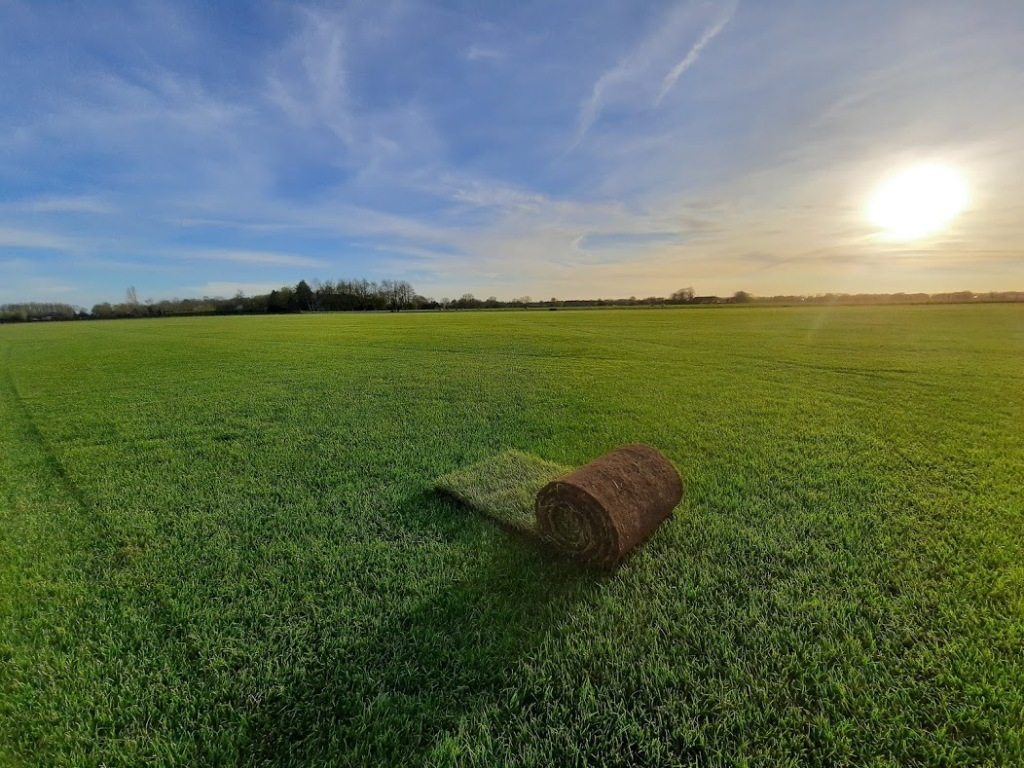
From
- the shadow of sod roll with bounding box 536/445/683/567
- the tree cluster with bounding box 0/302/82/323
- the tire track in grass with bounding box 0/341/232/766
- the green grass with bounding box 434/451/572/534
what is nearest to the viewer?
the tire track in grass with bounding box 0/341/232/766

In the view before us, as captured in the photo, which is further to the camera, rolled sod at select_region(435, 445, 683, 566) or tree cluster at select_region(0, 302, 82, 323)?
tree cluster at select_region(0, 302, 82, 323)

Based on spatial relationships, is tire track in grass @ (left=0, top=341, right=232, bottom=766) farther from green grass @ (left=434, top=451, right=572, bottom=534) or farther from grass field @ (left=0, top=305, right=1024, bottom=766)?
green grass @ (left=434, top=451, right=572, bottom=534)

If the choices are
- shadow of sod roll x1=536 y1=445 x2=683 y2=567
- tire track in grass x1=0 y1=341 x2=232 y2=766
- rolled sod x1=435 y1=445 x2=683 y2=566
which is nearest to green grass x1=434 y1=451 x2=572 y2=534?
rolled sod x1=435 y1=445 x2=683 y2=566

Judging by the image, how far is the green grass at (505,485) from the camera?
419 centimetres

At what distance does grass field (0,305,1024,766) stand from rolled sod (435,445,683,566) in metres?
0.23

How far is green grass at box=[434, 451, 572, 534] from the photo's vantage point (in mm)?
4191

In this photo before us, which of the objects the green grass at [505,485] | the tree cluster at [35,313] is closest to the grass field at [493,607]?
the green grass at [505,485]

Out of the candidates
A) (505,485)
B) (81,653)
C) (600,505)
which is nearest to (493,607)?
(600,505)

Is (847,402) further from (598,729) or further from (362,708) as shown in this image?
(362,708)

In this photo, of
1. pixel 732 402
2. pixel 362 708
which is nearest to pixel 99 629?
pixel 362 708

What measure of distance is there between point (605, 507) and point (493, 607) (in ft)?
3.60

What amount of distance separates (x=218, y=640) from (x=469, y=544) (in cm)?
185

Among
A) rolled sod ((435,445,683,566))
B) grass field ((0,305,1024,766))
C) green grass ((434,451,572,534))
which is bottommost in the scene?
grass field ((0,305,1024,766))

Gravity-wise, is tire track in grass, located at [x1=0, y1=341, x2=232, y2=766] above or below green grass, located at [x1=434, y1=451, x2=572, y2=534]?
below
